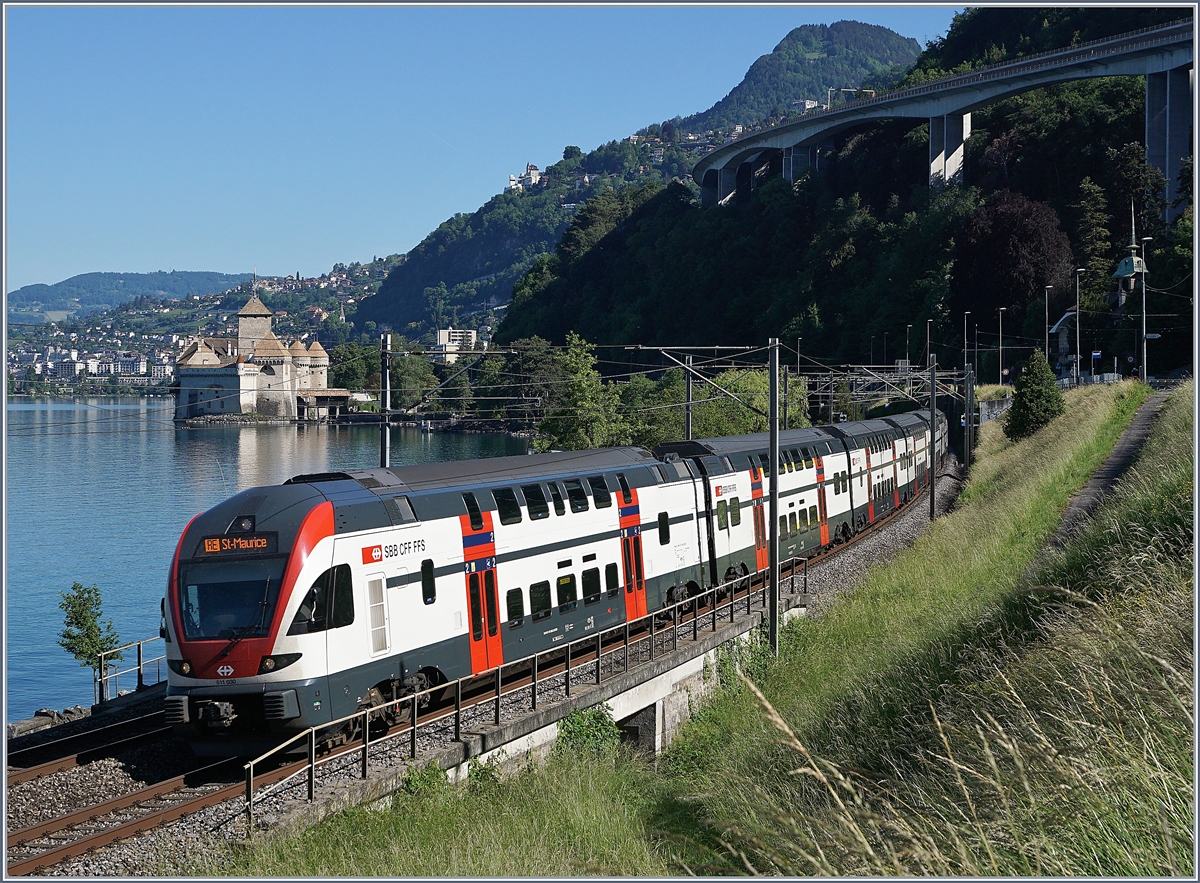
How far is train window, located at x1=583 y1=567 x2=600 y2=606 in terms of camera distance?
1969cm

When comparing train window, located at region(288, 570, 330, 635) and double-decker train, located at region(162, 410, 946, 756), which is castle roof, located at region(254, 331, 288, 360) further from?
train window, located at region(288, 570, 330, 635)

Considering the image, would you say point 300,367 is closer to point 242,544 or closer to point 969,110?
point 969,110

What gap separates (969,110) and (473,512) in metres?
116

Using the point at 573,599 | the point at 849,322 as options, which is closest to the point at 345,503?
the point at 573,599

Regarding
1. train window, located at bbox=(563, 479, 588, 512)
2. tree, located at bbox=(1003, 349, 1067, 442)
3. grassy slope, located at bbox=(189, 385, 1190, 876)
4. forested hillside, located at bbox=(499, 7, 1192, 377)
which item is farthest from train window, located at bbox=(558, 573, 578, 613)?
forested hillside, located at bbox=(499, 7, 1192, 377)

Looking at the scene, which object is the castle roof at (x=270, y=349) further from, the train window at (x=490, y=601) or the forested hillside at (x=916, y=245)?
the train window at (x=490, y=601)

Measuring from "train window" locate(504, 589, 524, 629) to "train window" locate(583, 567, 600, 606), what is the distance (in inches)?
82.5

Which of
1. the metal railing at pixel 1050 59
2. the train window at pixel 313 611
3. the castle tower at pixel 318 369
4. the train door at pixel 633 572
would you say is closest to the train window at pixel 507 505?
the train door at pixel 633 572

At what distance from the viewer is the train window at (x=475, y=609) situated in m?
16.5

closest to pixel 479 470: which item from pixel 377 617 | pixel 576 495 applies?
pixel 576 495

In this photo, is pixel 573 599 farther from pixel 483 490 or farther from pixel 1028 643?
pixel 1028 643

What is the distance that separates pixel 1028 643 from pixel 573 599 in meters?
8.25

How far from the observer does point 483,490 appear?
1716cm

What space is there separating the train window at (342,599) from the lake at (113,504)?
1144 cm
